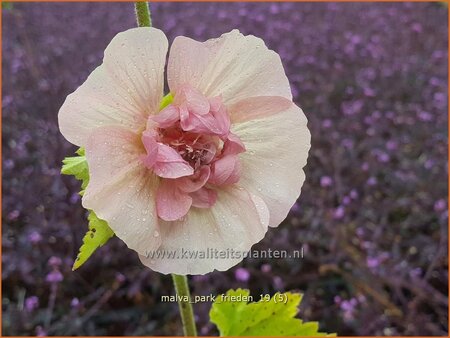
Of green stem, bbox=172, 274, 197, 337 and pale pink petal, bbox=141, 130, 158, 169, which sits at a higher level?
pale pink petal, bbox=141, 130, 158, 169

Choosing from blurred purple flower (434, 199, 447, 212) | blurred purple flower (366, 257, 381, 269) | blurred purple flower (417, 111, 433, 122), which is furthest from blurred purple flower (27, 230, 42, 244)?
blurred purple flower (417, 111, 433, 122)

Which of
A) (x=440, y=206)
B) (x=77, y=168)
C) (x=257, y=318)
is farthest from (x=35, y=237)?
(x=440, y=206)

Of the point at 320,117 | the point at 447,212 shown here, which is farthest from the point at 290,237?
the point at 320,117

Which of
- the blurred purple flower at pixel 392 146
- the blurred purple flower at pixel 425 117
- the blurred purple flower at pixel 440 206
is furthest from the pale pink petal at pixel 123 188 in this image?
the blurred purple flower at pixel 425 117

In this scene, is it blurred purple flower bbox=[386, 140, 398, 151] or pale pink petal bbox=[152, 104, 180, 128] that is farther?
blurred purple flower bbox=[386, 140, 398, 151]

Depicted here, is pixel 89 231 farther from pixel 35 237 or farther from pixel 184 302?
pixel 35 237

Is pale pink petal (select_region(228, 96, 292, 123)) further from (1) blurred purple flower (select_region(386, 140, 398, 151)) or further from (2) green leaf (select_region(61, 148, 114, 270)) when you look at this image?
(1) blurred purple flower (select_region(386, 140, 398, 151))
